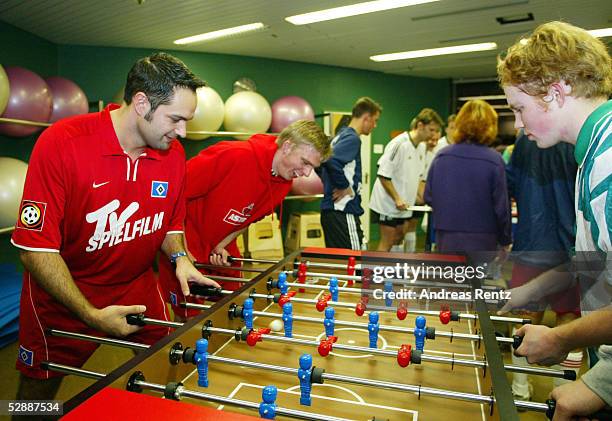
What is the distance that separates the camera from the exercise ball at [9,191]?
3717mm

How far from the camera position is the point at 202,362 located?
1.27 meters

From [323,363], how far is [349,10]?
13.9 feet

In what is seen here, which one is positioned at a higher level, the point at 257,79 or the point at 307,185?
the point at 257,79

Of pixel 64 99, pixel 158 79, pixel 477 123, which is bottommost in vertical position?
pixel 477 123

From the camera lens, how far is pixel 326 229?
4.02 meters

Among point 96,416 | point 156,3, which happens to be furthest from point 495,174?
point 156,3

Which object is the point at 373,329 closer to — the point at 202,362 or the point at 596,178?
the point at 202,362

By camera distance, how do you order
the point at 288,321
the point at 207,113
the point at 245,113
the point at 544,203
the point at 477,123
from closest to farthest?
the point at 288,321 < the point at 544,203 < the point at 477,123 < the point at 207,113 < the point at 245,113

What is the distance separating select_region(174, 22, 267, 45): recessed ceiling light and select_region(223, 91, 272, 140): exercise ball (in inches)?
30.5

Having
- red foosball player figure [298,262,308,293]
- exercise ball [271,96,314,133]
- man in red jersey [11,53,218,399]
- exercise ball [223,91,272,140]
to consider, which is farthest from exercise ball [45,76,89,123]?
red foosball player figure [298,262,308,293]

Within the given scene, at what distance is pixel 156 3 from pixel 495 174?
135 inches

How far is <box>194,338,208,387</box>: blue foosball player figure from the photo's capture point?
1.27 m

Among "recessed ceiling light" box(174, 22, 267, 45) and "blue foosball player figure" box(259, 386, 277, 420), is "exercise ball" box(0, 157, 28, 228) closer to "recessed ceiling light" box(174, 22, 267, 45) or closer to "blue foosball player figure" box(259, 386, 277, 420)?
"recessed ceiling light" box(174, 22, 267, 45)

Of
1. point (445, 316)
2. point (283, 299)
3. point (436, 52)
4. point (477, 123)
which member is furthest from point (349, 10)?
point (445, 316)
